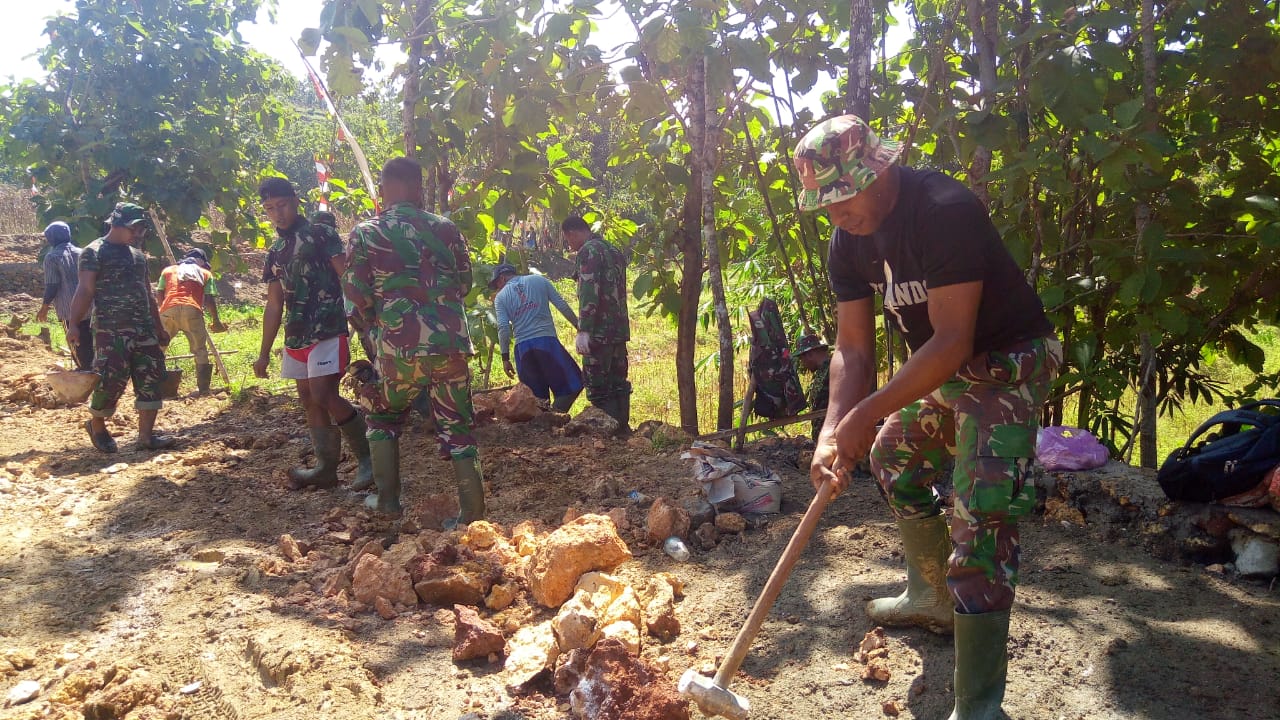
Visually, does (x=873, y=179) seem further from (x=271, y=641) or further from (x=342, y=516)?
(x=342, y=516)

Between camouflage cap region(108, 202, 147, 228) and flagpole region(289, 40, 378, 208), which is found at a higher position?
flagpole region(289, 40, 378, 208)

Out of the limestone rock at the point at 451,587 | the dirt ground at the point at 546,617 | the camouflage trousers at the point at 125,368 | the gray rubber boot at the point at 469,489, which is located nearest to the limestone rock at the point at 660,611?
the dirt ground at the point at 546,617

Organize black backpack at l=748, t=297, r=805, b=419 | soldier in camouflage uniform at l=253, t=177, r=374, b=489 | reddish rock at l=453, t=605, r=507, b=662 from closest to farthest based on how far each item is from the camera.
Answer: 1. reddish rock at l=453, t=605, r=507, b=662
2. soldier in camouflage uniform at l=253, t=177, r=374, b=489
3. black backpack at l=748, t=297, r=805, b=419

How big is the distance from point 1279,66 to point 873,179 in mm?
2633

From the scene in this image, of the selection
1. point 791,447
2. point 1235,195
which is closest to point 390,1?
point 791,447

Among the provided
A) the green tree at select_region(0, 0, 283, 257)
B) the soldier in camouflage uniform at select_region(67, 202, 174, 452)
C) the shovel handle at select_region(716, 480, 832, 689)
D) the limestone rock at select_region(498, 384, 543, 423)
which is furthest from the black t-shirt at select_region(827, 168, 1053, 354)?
the green tree at select_region(0, 0, 283, 257)

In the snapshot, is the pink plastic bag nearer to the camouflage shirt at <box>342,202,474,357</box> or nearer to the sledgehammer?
the sledgehammer

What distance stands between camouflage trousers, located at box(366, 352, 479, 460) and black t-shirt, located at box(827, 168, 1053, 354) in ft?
7.29

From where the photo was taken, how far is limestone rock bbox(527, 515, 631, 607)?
129 inches

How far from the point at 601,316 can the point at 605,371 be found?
1.36ft

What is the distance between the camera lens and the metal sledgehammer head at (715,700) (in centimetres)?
232

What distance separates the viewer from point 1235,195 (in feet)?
12.5

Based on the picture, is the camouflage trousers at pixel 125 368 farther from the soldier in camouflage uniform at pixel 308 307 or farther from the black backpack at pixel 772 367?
the black backpack at pixel 772 367

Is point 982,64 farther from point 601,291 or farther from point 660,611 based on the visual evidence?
point 660,611
